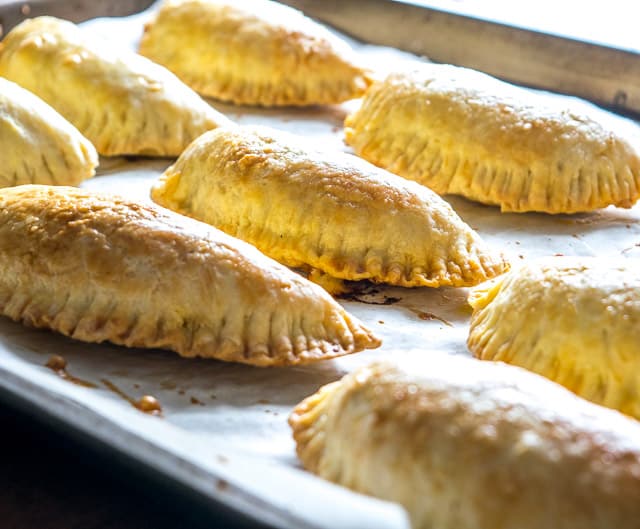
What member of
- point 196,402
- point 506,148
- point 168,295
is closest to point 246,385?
point 196,402

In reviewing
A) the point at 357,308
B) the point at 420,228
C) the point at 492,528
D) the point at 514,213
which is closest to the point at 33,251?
the point at 357,308

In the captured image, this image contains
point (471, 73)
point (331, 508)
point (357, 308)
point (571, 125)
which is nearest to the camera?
point (331, 508)

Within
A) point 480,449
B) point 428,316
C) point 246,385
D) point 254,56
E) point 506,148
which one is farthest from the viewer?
point 254,56

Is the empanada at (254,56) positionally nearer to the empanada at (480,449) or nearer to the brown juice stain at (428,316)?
the brown juice stain at (428,316)

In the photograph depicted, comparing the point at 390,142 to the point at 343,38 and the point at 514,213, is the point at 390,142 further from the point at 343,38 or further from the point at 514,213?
the point at 343,38

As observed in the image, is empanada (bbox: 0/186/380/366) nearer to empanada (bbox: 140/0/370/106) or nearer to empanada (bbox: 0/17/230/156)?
empanada (bbox: 0/17/230/156)

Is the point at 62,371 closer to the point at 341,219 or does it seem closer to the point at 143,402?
the point at 143,402

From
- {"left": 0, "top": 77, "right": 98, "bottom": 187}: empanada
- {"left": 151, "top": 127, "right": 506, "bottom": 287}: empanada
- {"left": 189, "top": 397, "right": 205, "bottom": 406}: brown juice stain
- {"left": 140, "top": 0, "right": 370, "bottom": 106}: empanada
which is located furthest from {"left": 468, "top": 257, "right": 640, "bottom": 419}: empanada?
{"left": 140, "top": 0, "right": 370, "bottom": 106}: empanada

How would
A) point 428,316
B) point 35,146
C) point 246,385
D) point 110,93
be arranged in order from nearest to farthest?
1. point 246,385
2. point 428,316
3. point 35,146
4. point 110,93
